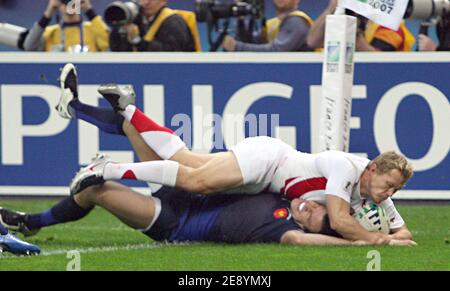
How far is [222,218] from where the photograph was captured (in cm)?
1133

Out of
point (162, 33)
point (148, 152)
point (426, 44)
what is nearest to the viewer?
point (148, 152)

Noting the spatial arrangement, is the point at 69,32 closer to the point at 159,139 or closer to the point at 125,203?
the point at 159,139

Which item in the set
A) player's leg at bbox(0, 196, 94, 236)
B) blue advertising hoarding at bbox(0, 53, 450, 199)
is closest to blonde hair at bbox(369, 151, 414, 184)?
player's leg at bbox(0, 196, 94, 236)

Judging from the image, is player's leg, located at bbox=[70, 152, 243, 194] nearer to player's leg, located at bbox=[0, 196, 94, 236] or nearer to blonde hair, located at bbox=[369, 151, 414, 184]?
player's leg, located at bbox=[0, 196, 94, 236]

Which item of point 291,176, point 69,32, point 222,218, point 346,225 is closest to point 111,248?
point 222,218

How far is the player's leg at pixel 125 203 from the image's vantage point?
443 inches

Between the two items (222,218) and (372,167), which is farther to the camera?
(222,218)

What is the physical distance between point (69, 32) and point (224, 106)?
227cm

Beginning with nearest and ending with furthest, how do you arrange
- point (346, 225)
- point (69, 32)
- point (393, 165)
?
point (393, 165) → point (346, 225) → point (69, 32)

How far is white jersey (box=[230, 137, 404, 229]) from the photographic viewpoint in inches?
434

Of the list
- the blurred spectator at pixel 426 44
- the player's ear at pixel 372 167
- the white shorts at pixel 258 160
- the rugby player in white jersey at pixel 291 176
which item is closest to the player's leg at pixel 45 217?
the rugby player in white jersey at pixel 291 176
